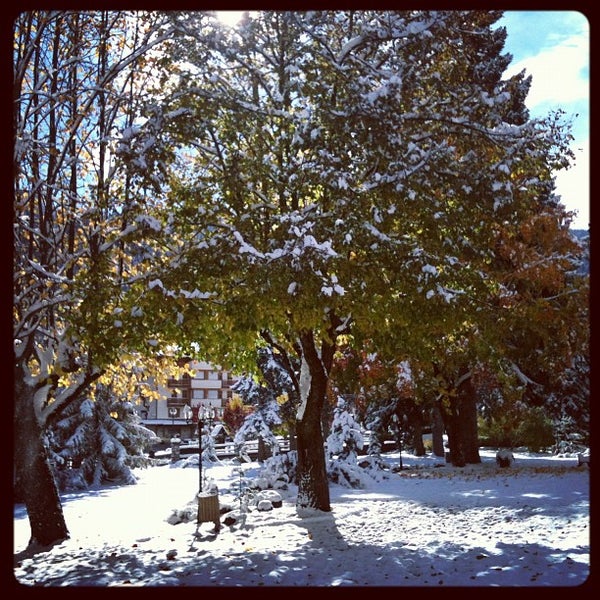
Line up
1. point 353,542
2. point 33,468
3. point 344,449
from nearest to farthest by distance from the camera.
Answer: point 353,542 → point 33,468 → point 344,449

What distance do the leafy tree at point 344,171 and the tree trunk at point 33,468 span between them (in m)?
3.65

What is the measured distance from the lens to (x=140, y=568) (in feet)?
31.3

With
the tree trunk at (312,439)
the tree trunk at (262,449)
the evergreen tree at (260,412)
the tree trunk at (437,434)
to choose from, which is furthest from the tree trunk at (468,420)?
the tree trunk at (262,449)

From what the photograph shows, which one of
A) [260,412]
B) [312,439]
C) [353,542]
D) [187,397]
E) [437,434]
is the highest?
[312,439]

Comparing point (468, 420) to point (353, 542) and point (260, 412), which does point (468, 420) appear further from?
point (353, 542)

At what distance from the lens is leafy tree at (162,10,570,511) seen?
9.82 m

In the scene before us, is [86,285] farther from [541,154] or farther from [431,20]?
[541,154]

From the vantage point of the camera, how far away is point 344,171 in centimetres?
1034

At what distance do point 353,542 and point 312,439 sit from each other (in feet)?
10.0

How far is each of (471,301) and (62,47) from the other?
9.47 m

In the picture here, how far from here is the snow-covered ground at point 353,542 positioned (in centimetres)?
865

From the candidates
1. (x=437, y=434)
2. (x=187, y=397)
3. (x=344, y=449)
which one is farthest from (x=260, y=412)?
(x=187, y=397)

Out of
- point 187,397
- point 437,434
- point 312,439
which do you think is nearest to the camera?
point 312,439

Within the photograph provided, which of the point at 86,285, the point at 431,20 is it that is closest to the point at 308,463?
the point at 86,285
